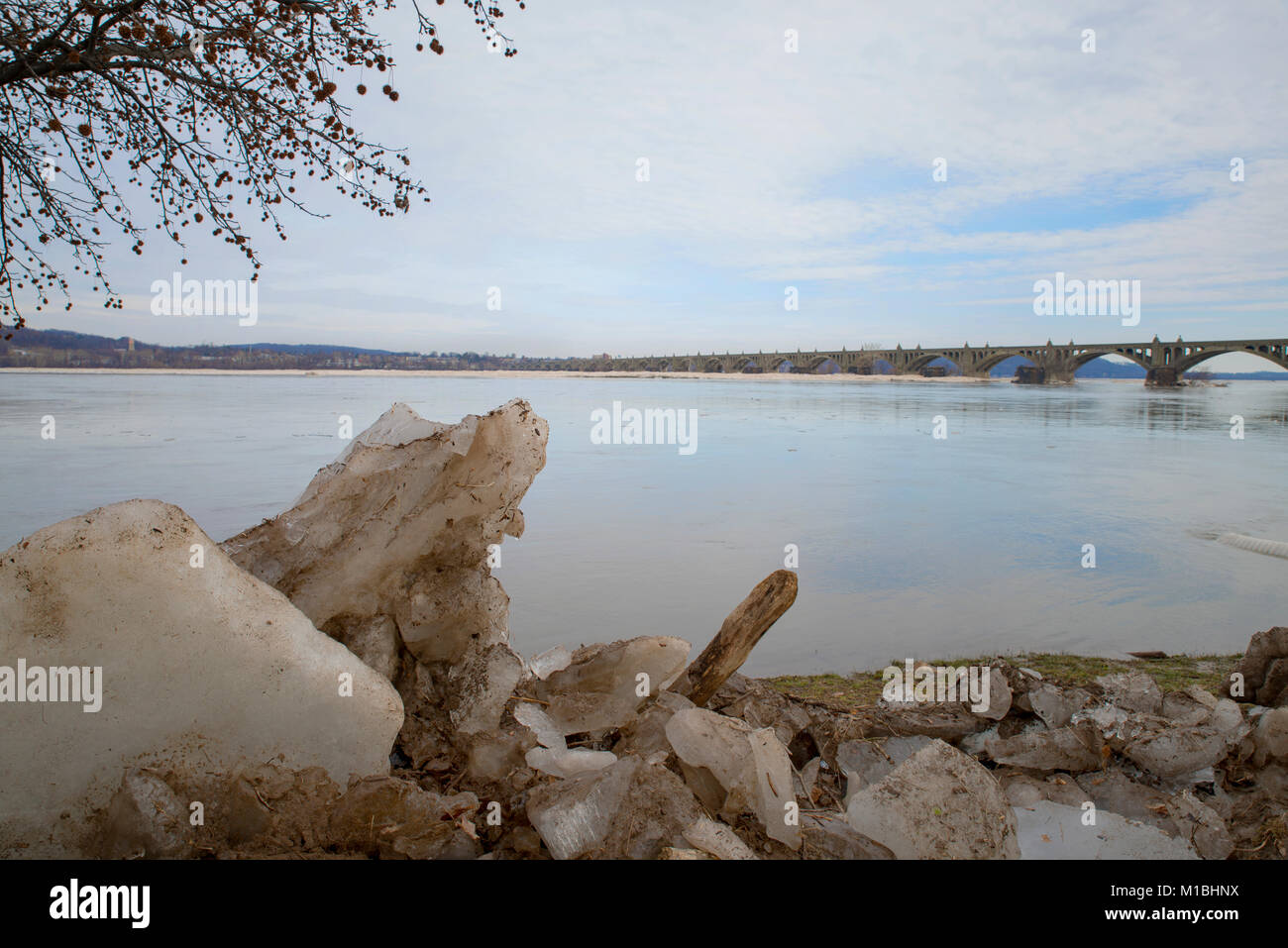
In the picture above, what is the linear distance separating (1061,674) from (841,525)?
20.6 feet

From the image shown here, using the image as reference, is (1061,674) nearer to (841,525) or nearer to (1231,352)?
(841,525)

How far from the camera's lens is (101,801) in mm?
2646

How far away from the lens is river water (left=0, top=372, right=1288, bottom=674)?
7.67 meters

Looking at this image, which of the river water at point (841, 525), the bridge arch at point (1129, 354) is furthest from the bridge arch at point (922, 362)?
the river water at point (841, 525)

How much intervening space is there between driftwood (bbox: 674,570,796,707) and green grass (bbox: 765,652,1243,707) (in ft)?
4.03

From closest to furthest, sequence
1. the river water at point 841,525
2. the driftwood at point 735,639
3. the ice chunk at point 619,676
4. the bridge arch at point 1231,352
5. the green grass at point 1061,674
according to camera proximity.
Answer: the ice chunk at point 619,676, the driftwood at point 735,639, the green grass at point 1061,674, the river water at point 841,525, the bridge arch at point 1231,352

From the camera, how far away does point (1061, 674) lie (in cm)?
606

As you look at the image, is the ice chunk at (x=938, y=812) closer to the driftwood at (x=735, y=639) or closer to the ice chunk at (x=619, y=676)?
the ice chunk at (x=619, y=676)
